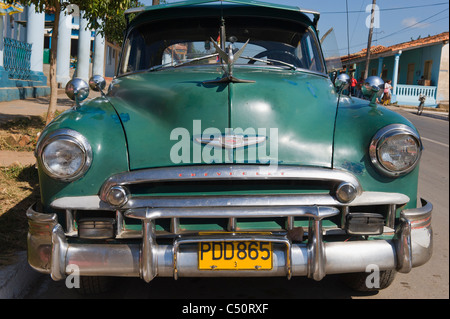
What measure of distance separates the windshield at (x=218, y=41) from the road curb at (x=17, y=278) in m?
1.53

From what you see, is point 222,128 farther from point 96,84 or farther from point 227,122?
point 96,84

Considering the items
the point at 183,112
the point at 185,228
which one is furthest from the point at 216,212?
the point at 183,112

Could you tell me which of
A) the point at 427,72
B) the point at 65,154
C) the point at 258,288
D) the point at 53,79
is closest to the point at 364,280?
the point at 258,288

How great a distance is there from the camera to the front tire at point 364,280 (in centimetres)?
273

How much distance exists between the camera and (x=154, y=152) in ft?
7.55

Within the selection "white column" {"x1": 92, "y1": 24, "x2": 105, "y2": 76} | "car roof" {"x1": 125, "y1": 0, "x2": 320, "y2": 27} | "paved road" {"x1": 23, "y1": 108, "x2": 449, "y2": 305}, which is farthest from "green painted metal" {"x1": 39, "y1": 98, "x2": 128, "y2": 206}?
"white column" {"x1": 92, "y1": 24, "x2": 105, "y2": 76}

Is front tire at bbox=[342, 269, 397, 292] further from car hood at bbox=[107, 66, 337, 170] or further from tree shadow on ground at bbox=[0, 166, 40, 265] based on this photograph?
tree shadow on ground at bbox=[0, 166, 40, 265]

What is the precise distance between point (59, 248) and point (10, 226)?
163 centimetres

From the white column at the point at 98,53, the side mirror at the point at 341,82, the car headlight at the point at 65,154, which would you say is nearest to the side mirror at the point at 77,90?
the car headlight at the point at 65,154

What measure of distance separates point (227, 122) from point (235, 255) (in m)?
0.66

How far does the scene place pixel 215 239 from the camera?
2121 mm

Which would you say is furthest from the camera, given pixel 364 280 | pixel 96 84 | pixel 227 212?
pixel 96 84

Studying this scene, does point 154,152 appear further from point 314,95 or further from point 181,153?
point 314,95

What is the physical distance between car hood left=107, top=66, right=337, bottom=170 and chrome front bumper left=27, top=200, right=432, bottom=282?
0.88 feet
